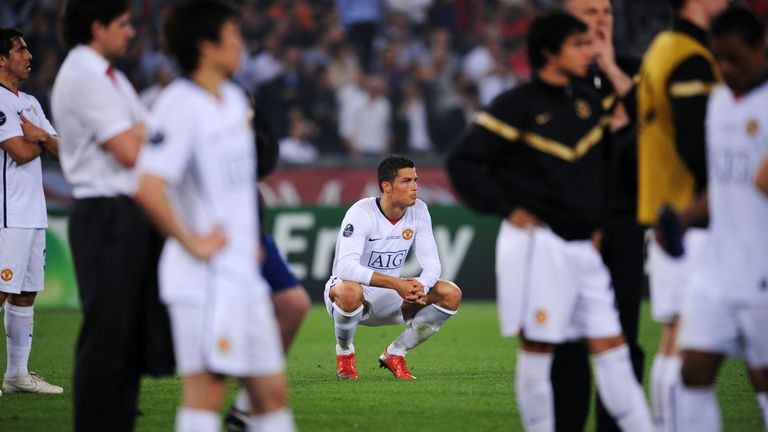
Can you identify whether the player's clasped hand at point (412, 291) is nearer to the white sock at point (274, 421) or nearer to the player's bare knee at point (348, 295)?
the player's bare knee at point (348, 295)

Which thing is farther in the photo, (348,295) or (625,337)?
(348,295)

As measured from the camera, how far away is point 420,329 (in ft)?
33.1

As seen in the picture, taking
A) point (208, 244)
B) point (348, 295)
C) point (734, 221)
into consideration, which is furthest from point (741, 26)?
point (348, 295)

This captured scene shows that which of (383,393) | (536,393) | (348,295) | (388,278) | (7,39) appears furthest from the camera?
(348,295)

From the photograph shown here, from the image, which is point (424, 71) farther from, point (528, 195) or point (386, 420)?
point (528, 195)

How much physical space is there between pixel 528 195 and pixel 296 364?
556 centimetres

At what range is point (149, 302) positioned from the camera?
221 inches

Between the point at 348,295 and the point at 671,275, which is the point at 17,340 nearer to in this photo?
the point at 348,295

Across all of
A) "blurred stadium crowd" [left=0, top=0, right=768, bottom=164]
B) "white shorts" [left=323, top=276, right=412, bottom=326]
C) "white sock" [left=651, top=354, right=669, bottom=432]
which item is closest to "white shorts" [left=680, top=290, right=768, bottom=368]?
"white sock" [left=651, top=354, right=669, bottom=432]

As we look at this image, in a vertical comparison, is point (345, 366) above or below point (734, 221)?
below

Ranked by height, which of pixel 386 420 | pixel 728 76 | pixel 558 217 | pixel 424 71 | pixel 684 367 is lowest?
pixel 386 420

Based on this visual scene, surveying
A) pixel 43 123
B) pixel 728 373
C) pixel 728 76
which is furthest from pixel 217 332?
pixel 728 373

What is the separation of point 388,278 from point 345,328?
541 millimetres

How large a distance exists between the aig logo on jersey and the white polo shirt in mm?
4858
